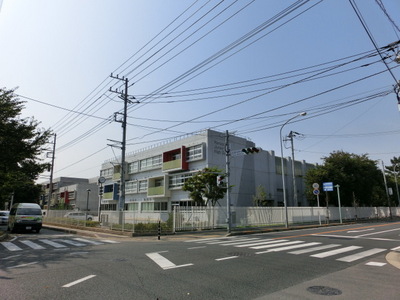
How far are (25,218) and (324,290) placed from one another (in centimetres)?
2129

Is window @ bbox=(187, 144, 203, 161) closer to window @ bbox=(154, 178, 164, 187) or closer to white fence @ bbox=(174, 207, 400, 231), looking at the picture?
window @ bbox=(154, 178, 164, 187)

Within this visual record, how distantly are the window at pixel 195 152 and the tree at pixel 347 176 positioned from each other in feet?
54.0

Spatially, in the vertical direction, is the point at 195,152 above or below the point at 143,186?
above

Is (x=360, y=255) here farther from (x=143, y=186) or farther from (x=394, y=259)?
(x=143, y=186)

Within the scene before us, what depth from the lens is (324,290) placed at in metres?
5.71

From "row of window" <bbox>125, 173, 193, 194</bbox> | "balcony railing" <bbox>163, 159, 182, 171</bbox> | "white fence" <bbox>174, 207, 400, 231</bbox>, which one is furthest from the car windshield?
Result: "balcony railing" <bbox>163, 159, 182, 171</bbox>

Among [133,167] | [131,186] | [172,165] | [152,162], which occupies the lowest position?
[131,186]

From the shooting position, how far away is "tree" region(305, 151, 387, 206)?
37781 mm

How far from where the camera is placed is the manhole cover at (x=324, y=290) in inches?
217

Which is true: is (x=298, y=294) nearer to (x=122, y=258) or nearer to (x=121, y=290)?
(x=121, y=290)

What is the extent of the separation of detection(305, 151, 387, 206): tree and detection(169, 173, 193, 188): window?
17.5 metres

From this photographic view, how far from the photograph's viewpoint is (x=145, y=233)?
60.3 ft

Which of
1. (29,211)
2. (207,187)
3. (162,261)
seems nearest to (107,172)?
(29,211)

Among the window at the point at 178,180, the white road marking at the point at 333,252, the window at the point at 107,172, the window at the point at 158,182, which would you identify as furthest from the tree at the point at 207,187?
the window at the point at 107,172
